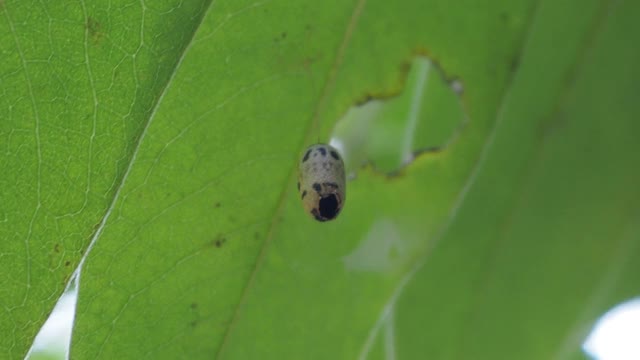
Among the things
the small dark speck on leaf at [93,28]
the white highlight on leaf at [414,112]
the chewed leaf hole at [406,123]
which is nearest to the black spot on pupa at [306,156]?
the chewed leaf hole at [406,123]

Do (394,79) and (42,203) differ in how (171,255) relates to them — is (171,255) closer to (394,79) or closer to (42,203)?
(42,203)

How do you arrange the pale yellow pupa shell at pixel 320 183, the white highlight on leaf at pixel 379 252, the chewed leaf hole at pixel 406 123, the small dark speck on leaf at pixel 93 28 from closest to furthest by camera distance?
the small dark speck on leaf at pixel 93 28, the pale yellow pupa shell at pixel 320 183, the white highlight on leaf at pixel 379 252, the chewed leaf hole at pixel 406 123

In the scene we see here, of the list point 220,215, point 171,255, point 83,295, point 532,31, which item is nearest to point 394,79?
point 532,31

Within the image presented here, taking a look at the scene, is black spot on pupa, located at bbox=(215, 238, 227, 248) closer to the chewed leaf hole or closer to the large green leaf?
the large green leaf

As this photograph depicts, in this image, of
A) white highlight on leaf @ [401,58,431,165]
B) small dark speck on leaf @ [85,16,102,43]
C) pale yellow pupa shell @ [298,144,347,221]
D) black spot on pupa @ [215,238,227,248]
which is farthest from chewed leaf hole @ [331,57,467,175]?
small dark speck on leaf @ [85,16,102,43]

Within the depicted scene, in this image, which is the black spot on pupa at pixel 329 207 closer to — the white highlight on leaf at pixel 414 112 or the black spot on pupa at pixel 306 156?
the black spot on pupa at pixel 306 156

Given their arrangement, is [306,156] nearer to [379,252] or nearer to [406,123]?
[379,252]
